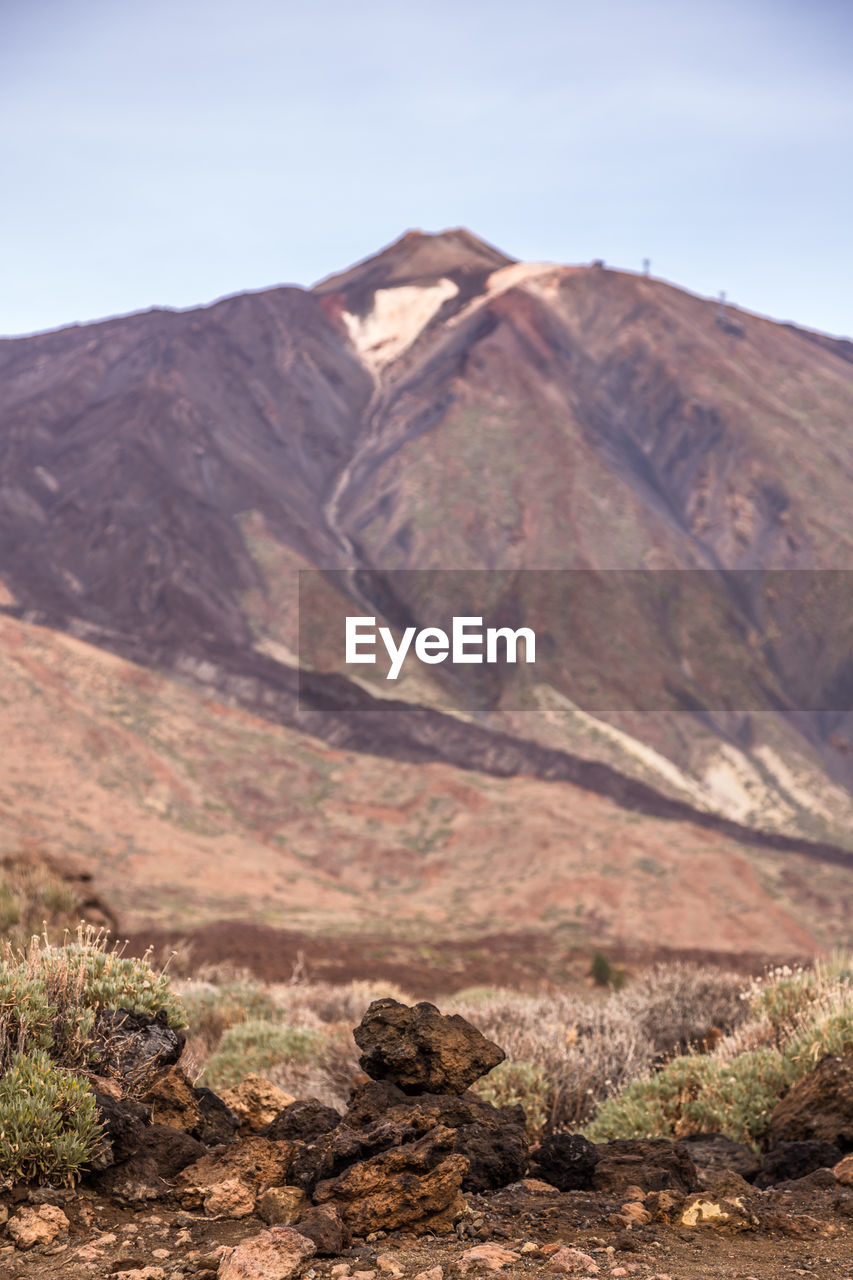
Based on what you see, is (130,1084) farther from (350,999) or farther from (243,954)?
(243,954)

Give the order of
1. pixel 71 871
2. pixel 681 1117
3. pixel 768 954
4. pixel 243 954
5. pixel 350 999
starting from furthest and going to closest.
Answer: pixel 768 954 → pixel 243 954 → pixel 71 871 → pixel 350 999 → pixel 681 1117

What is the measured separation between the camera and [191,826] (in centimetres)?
4366

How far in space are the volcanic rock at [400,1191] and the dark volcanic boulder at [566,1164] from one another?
84cm

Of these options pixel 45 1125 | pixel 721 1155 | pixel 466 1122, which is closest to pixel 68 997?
pixel 45 1125

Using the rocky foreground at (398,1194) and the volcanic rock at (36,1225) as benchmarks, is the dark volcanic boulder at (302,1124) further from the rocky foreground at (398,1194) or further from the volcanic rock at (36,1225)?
the volcanic rock at (36,1225)

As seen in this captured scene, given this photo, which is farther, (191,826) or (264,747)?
(264,747)

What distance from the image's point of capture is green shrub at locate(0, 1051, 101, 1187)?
5598mm

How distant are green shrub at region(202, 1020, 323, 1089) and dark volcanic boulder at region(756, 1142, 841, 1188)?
4.32 meters

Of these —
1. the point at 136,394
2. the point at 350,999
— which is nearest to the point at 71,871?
the point at 350,999

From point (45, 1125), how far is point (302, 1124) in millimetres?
1381

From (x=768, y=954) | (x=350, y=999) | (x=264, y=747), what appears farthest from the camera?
(x=264, y=747)

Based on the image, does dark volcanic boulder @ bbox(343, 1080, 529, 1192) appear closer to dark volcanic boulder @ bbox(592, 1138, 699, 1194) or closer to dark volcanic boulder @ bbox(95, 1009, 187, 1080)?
dark volcanic boulder @ bbox(592, 1138, 699, 1194)

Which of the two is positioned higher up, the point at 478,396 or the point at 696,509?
the point at 478,396

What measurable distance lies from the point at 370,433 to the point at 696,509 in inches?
889
